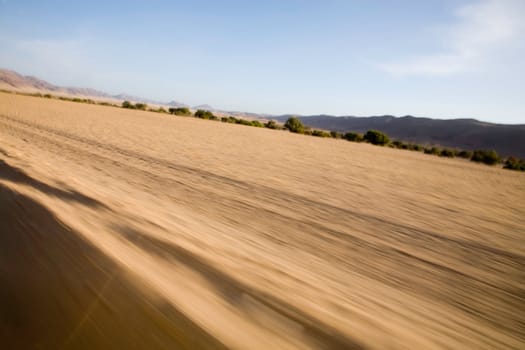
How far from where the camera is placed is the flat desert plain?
1567 mm

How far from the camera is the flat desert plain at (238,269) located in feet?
5.14

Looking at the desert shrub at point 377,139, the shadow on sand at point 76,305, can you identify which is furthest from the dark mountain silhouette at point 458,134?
the shadow on sand at point 76,305

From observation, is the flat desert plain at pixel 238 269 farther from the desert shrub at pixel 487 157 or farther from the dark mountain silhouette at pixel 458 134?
the dark mountain silhouette at pixel 458 134

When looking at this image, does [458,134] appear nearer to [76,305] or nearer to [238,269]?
[238,269]

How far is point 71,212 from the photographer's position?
2.87 metres

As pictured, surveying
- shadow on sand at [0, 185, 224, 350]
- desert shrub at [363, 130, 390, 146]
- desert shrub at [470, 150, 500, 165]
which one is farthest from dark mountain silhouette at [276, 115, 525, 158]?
shadow on sand at [0, 185, 224, 350]

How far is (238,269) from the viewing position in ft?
7.36

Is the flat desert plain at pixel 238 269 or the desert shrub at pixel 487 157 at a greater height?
the flat desert plain at pixel 238 269

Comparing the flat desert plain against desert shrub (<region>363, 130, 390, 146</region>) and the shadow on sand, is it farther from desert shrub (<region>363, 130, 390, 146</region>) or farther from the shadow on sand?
desert shrub (<region>363, 130, 390, 146</region>)

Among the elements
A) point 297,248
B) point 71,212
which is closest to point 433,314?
point 297,248

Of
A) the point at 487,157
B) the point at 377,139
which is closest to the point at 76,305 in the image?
the point at 487,157

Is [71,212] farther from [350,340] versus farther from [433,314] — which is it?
[433,314]

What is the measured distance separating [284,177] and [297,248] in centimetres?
354

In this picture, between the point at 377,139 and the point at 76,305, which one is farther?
the point at 377,139
